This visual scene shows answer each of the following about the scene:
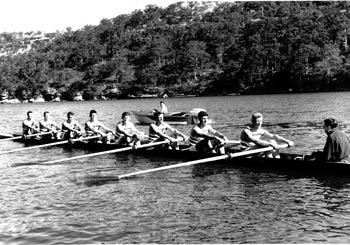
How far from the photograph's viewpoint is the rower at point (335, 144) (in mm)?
14617

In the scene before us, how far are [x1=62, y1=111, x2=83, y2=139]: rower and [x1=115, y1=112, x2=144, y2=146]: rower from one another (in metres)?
3.83

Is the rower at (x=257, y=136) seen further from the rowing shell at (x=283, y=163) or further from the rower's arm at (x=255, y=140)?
the rowing shell at (x=283, y=163)

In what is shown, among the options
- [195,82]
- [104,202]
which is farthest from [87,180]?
[195,82]

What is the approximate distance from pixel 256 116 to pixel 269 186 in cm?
239

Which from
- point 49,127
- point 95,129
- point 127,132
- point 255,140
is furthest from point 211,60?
point 255,140

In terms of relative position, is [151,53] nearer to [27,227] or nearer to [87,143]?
[87,143]

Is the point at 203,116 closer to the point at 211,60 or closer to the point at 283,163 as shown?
the point at 283,163

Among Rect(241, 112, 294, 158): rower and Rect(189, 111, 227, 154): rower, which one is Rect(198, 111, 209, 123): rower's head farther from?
Rect(241, 112, 294, 158): rower

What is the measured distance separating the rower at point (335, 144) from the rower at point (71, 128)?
1516 cm

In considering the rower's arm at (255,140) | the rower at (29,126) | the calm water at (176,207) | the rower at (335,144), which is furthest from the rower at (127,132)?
the rower at (335,144)

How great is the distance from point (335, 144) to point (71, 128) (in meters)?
15.9

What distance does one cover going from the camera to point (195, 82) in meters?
143

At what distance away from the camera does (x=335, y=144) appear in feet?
48.4

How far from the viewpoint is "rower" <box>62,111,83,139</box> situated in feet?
87.1
